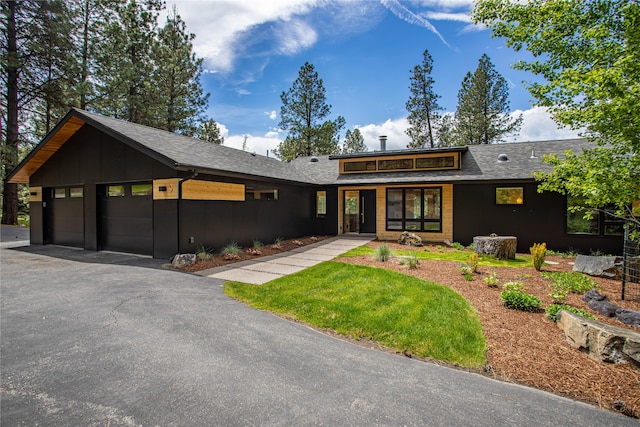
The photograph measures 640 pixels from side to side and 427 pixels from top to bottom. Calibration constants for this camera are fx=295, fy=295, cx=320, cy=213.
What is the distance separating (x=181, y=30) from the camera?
21.2 metres

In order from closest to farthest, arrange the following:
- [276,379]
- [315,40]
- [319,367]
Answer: [276,379], [319,367], [315,40]

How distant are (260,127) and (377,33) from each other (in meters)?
19.9

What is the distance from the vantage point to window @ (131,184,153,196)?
883 cm

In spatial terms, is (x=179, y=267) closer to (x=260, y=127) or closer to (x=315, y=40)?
(x=315, y=40)

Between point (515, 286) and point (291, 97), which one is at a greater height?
point (291, 97)

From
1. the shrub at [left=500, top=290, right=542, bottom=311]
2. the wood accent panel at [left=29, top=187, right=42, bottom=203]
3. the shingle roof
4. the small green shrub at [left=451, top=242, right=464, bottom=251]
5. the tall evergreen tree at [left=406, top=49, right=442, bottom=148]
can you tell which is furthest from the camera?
the tall evergreen tree at [left=406, top=49, right=442, bottom=148]

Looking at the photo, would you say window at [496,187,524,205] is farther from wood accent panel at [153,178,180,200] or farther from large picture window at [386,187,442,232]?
wood accent panel at [153,178,180,200]

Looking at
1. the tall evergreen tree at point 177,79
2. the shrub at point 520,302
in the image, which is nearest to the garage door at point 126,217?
the shrub at point 520,302

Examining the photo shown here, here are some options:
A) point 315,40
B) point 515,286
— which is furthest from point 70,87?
point 515,286

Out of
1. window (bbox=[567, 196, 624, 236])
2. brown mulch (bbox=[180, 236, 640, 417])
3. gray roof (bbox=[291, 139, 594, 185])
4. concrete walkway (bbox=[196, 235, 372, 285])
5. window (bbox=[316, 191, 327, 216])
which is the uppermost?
gray roof (bbox=[291, 139, 594, 185])

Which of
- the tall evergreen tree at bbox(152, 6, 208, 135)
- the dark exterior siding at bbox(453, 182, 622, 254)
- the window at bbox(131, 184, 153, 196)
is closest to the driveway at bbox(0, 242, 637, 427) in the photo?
the window at bbox(131, 184, 153, 196)

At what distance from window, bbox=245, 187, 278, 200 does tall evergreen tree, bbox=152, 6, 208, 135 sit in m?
13.4

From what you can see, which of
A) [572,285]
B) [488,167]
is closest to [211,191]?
[572,285]

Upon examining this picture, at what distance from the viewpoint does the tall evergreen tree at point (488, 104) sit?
23719 mm
